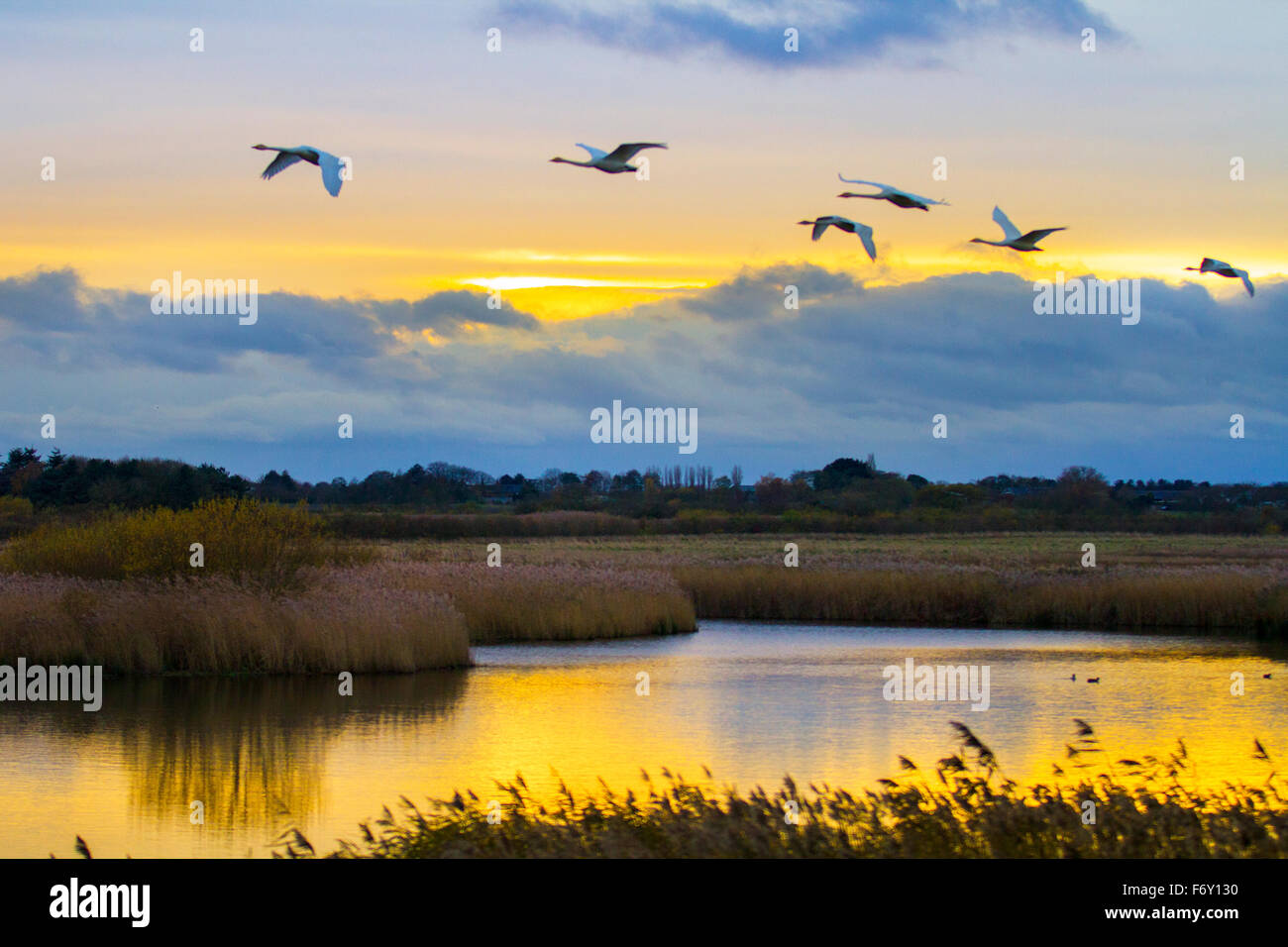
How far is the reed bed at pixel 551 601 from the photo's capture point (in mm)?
31328

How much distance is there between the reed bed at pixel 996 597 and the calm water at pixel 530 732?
6.96m

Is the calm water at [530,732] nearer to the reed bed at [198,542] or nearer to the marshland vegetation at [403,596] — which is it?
the marshland vegetation at [403,596]

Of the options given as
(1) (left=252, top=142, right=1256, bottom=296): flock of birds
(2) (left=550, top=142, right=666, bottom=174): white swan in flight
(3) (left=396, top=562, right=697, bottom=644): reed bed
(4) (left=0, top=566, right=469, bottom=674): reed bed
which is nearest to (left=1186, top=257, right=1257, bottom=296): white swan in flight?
(1) (left=252, top=142, right=1256, bottom=296): flock of birds

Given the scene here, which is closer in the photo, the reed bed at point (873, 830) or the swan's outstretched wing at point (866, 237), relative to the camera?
the reed bed at point (873, 830)

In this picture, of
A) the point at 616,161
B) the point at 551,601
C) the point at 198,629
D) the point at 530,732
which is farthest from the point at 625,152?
the point at 551,601

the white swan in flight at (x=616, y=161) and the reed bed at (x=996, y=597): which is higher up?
the white swan in flight at (x=616, y=161)

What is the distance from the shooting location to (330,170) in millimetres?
9578

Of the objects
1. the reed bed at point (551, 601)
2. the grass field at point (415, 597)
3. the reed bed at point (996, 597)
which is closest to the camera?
the grass field at point (415, 597)

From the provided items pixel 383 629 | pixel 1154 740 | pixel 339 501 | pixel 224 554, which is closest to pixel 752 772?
pixel 1154 740

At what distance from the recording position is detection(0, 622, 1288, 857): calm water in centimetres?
1376

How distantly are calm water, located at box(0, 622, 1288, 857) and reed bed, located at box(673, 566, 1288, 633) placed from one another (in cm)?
696

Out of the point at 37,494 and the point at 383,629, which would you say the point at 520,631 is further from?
the point at 37,494

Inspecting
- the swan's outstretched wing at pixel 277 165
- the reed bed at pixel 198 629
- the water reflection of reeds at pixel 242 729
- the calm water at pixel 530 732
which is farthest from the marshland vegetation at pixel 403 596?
the swan's outstretched wing at pixel 277 165
